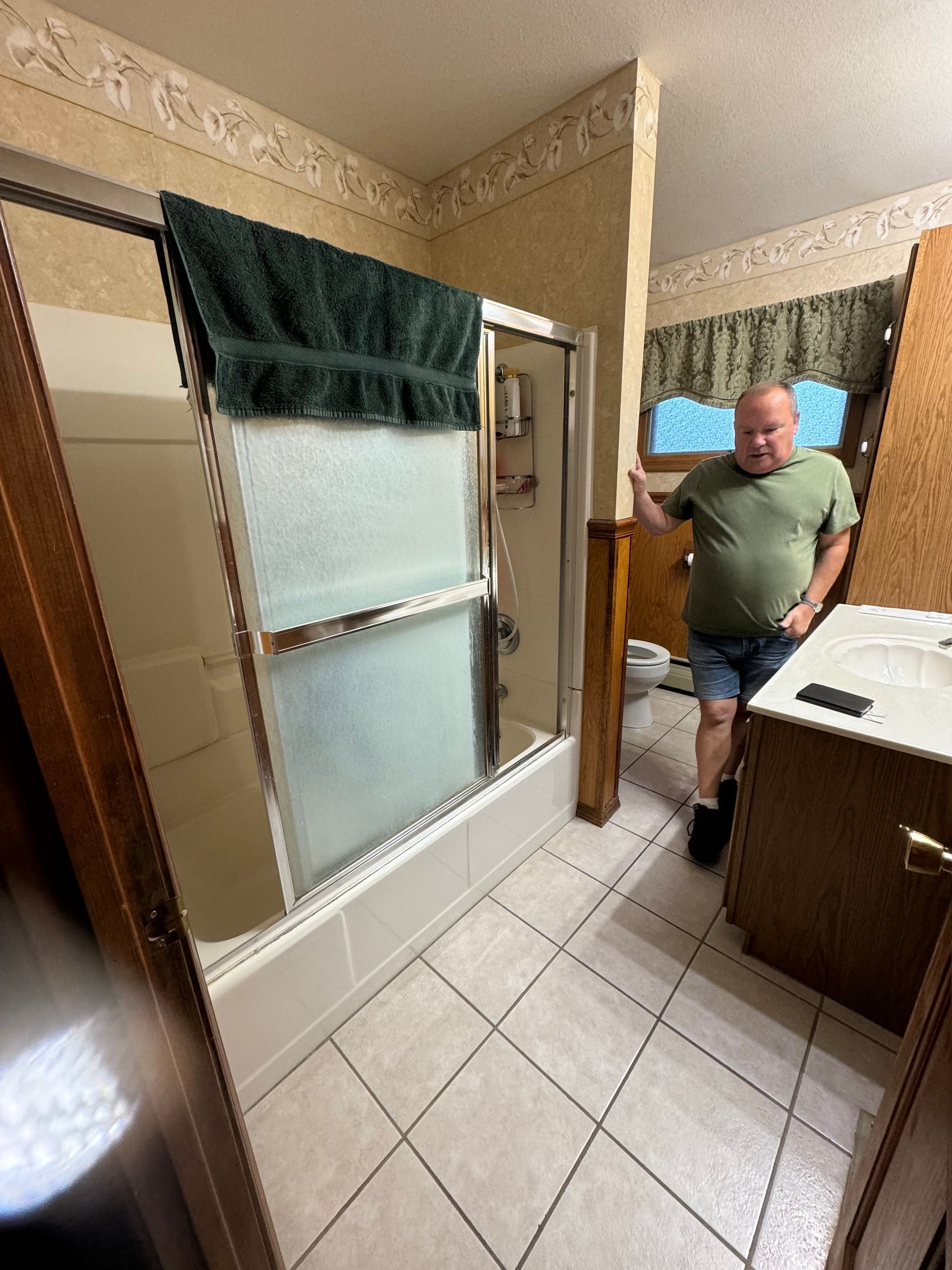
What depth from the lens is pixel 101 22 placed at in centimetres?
117

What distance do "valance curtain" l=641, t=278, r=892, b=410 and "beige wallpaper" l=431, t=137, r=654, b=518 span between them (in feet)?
3.96

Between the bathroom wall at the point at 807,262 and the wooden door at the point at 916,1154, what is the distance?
245 cm

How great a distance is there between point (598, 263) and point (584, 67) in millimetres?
439

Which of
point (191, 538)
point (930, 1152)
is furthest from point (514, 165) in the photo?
point (930, 1152)

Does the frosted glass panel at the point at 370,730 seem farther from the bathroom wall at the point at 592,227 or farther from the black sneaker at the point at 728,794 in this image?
the black sneaker at the point at 728,794

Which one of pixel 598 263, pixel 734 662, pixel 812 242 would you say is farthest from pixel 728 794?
pixel 812 242

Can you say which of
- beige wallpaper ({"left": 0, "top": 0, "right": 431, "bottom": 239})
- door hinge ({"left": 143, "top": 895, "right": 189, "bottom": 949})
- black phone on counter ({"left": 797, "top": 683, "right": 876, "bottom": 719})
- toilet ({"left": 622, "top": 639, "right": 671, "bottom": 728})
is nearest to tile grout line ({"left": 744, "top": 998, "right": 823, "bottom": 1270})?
black phone on counter ({"left": 797, "top": 683, "right": 876, "bottom": 719})

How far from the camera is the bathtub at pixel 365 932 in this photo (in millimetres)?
1072

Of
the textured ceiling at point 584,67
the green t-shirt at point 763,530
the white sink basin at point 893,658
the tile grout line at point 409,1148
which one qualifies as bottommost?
the tile grout line at point 409,1148

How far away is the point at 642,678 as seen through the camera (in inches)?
95.7

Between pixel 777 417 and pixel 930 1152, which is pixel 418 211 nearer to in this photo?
pixel 777 417

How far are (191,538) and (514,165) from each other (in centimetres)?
154

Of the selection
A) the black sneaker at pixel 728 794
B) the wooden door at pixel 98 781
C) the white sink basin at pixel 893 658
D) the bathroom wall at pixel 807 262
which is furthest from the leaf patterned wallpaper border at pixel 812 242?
the wooden door at pixel 98 781

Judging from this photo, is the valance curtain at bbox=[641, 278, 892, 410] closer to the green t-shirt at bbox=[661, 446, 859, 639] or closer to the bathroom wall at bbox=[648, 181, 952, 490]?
the bathroom wall at bbox=[648, 181, 952, 490]
